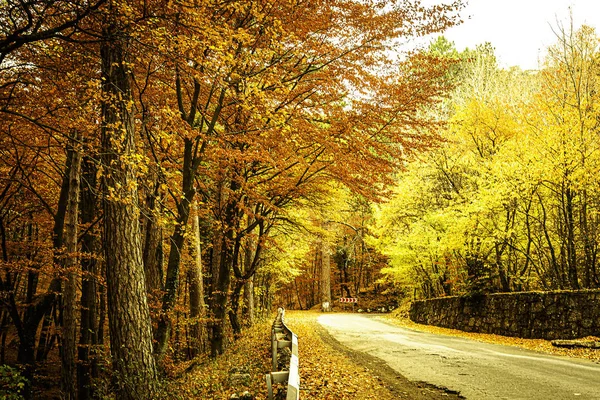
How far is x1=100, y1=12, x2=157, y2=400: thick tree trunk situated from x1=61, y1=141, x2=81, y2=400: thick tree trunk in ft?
10.4

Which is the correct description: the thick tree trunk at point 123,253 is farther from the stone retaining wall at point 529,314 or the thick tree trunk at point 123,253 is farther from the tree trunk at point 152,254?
the stone retaining wall at point 529,314

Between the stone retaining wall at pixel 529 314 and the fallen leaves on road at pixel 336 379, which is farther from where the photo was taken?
the stone retaining wall at pixel 529 314

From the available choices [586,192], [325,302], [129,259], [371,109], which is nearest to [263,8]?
[371,109]

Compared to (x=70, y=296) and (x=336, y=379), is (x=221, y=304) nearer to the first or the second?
(x=70, y=296)

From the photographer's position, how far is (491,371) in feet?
25.9

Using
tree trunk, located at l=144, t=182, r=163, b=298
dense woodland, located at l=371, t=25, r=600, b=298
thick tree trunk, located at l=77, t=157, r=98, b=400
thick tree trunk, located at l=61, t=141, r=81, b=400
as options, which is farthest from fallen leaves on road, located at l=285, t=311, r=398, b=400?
dense woodland, located at l=371, t=25, r=600, b=298

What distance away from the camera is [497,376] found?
7.44 meters

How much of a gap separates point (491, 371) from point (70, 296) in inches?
372

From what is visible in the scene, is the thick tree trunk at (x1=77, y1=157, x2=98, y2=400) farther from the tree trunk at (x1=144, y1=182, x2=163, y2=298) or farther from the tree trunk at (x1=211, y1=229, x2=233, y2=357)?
the tree trunk at (x1=211, y1=229, x2=233, y2=357)

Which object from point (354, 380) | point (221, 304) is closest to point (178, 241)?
point (354, 380)

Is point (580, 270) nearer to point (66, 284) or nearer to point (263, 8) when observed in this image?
point (263, 8)

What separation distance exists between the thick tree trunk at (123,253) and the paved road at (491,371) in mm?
4939

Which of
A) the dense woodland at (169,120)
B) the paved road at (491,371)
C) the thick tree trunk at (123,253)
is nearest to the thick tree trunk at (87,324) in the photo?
the dense woodland at (169,120)

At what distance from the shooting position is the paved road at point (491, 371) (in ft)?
20.6
